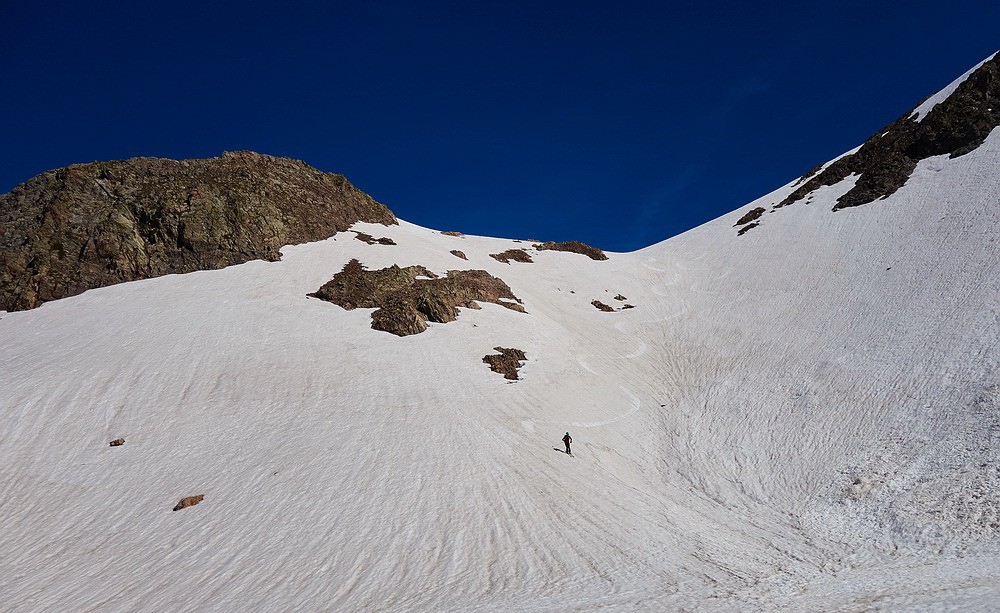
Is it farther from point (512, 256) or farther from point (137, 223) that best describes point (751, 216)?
point (137, 223)

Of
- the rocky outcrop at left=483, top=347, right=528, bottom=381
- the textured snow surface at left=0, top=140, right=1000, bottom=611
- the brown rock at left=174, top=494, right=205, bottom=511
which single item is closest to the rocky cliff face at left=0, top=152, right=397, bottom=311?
the textured snow surface at left=0, top=140, right=1000, bottom=611

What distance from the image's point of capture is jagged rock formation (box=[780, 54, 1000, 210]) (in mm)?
50562

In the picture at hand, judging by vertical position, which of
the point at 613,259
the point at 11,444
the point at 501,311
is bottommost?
the point at 11,444

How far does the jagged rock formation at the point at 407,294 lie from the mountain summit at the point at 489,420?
30cm

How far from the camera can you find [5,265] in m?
37.8

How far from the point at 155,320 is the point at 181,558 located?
23503 millimetres

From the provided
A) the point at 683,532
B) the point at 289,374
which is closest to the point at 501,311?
the point at 289,374

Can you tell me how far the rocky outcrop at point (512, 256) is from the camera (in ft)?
194

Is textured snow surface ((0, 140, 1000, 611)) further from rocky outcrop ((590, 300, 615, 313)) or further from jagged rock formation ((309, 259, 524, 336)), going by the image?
rocky outcrop ((590, 300, 615, 313))

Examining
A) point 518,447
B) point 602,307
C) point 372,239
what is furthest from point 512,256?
point 518,447

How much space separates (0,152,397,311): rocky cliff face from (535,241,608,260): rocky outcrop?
101ft

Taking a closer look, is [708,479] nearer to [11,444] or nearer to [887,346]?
[887,346]

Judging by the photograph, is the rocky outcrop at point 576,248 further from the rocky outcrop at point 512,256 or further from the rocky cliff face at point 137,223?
the rocky cliff face at point 137,223

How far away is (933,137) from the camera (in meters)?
53.2
